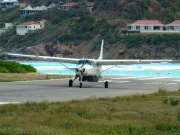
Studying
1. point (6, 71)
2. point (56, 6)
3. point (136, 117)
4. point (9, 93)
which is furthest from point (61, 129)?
point (56, 6)

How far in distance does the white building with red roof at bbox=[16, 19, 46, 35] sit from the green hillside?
0.94 metres

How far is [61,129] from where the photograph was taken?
20.5 meters

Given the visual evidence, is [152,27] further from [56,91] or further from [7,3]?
[56,91]

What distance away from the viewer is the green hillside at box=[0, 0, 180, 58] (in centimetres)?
11777

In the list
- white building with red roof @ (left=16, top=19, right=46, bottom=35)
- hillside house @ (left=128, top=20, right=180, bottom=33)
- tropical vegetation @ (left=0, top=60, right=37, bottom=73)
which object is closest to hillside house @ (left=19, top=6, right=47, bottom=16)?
white building with red roof @ (left=16, top=19, right=46, bottom=35)

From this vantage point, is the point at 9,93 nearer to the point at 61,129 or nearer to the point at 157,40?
the point at 61,129

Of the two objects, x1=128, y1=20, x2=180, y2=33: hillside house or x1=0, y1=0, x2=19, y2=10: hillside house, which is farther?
x1=0, y1=0, x2=19, y2=10: hillside house

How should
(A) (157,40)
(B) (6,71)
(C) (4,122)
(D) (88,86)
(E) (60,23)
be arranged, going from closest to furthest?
(C) (4,122) → (D) (88,86) → (B) (6,71) → (A) (157,40) → (E) (60,23)

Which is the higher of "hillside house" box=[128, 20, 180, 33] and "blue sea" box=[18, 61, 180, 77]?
"hillside house" box=[128, 20, 180, 33]

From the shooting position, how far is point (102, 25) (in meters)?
125

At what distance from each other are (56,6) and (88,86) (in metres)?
111

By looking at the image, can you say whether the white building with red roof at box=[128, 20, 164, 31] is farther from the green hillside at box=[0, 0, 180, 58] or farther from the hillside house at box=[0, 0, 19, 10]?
the hillside house at box=[0, 0, 19, 10]

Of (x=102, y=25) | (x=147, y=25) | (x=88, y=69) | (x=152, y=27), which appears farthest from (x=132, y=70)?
(x=88, y=69)

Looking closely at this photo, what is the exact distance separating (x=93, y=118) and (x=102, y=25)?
103 metres
